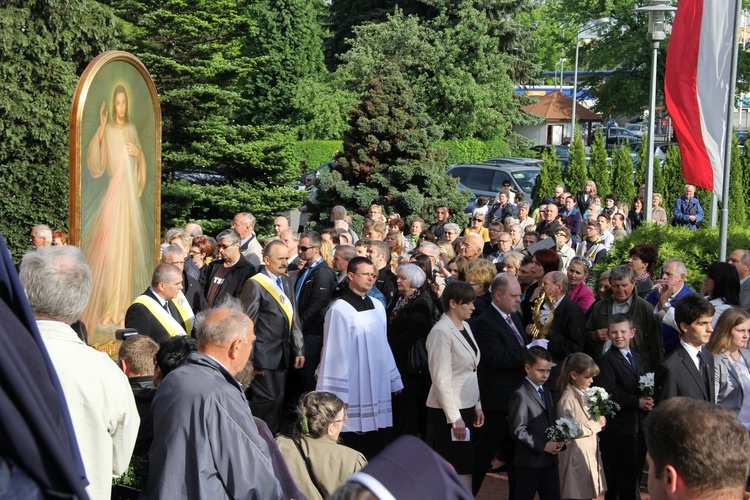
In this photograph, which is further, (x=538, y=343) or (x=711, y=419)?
(x=538, y=343)

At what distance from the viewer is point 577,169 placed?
81.0 feet

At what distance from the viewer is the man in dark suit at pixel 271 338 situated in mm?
8320

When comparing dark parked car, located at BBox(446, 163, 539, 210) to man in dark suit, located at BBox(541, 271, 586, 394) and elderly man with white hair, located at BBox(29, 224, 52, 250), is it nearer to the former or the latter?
elderly man with white hair, located at BBox(29, 224, 52, 250)

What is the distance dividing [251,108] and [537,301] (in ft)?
130

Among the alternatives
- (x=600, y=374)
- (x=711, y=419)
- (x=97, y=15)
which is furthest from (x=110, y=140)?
(x=97, y=15)

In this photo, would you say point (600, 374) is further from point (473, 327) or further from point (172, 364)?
point (172, 364)

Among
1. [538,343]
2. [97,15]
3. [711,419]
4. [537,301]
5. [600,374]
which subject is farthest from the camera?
[97,15]

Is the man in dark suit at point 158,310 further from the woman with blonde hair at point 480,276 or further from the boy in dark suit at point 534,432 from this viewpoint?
the woman with blonde hair at point 480,276

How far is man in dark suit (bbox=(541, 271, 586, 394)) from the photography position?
7.78 meters

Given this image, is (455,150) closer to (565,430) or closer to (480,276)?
(480,276)

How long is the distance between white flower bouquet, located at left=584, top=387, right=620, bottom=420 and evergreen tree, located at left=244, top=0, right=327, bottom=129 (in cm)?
3920

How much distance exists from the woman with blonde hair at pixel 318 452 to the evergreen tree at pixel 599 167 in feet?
68.6

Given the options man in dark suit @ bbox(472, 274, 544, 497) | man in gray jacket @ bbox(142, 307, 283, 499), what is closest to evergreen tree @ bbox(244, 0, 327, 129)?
man in dark suit @ bbox(472, 274, 544, 497)

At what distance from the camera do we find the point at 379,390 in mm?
7293
